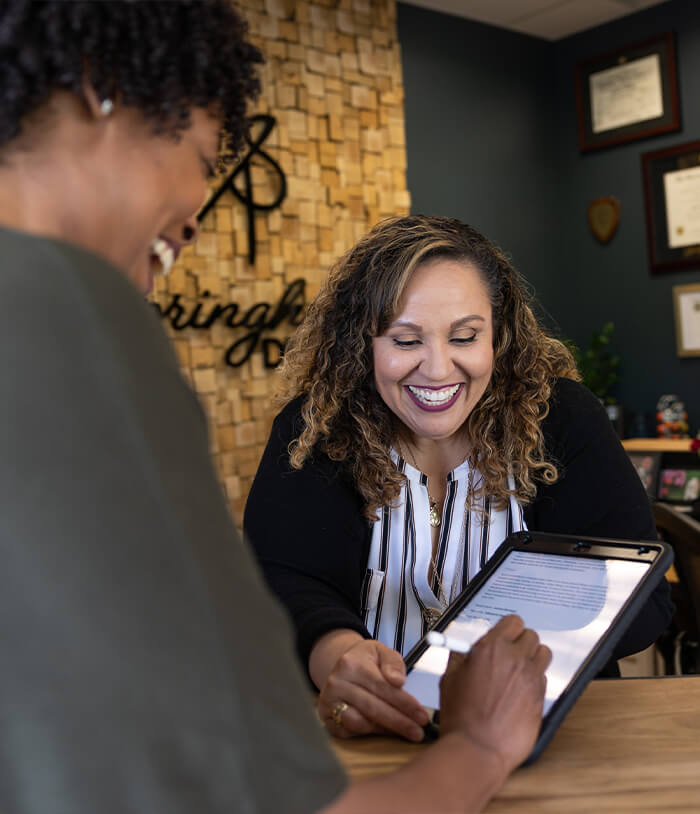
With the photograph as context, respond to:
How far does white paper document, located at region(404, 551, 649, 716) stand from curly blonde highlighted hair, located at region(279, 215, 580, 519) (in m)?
0.49

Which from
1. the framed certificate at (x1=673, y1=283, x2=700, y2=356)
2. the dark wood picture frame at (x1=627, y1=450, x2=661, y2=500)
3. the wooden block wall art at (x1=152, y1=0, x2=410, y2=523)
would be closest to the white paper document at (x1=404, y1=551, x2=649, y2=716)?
the wooden block wall art at (x1=152, y1=0, x2=410, y2=523)

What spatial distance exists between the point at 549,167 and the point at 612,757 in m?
4.47

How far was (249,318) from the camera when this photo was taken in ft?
11.7

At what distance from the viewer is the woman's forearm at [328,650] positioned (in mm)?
1247

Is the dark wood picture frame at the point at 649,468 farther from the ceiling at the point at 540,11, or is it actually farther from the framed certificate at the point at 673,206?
the ceiling at the point at 540,11

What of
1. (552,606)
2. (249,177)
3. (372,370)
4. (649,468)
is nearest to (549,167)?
(649,468)

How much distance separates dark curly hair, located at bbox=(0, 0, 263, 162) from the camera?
57 centimetres

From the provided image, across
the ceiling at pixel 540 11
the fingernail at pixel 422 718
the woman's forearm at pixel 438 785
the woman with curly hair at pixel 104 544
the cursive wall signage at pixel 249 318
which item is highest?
the ceiling at pixel 540 11

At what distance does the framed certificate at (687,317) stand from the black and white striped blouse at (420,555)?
320cm

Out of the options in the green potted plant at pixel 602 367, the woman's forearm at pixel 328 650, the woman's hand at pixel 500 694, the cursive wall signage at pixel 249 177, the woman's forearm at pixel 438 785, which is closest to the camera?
the woman's forearm at pixel 438 785

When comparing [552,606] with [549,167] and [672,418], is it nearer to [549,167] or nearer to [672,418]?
[672,418]

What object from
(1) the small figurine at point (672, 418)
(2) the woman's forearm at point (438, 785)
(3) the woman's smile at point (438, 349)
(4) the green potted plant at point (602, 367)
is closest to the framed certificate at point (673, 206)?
(4) the green potted plant at point (602, 367)

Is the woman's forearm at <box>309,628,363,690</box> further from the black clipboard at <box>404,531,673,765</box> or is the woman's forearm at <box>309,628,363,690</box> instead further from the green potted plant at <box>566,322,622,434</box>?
the green potted plant at <box>566,322,622,434</box>

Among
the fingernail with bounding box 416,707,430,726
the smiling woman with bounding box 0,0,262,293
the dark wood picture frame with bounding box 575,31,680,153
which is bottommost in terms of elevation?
the fingernail with bounding box 416,707,430,726
